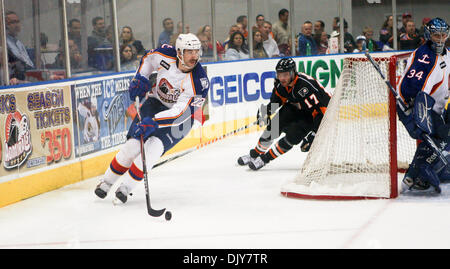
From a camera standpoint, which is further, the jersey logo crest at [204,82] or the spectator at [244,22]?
the spectator at [244,22]

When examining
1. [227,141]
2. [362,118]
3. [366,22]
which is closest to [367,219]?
[362,118]

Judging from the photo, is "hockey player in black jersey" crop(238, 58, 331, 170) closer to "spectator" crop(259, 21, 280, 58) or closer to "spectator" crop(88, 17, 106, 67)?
"spectator" crop(88, 17, 106, 67)

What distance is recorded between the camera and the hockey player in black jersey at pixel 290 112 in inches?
230

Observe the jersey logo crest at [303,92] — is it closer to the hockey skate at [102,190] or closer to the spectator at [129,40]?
the hockey skate at [102,190]

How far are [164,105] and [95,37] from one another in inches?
58.1

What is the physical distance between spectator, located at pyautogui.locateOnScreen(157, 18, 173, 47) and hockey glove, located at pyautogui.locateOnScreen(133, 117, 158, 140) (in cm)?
291

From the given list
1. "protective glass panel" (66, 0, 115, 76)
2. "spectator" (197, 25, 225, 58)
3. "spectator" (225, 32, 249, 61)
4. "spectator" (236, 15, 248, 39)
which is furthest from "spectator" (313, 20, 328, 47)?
"protective glass panel" (66, 0, 115, 76)

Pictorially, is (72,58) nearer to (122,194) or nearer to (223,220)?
(122,194)

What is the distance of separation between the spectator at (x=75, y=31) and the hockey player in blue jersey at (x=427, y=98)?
273 cm

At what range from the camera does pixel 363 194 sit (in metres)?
4.82

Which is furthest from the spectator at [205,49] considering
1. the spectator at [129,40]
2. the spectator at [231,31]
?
the spectator at [129,40]

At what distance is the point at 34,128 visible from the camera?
5.32 meters

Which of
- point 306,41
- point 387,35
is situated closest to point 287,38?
point 306,41
